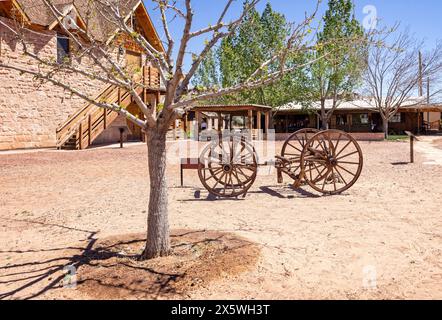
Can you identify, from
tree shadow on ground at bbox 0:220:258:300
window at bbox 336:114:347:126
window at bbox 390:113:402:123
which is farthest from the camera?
window at bbox 336:114:347:126

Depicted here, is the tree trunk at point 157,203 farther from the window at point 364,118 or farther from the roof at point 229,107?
the window at point 364,118

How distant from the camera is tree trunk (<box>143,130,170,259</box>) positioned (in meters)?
4.58

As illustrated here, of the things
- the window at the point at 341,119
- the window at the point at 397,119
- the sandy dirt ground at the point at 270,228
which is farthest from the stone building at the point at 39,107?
the window at the point at 397,119

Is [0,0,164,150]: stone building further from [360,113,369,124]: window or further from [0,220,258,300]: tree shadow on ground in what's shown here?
[360,113,369,124]: window

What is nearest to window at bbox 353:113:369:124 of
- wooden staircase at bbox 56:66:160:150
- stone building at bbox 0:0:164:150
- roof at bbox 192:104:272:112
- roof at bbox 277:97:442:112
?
roof at bbox 277:97:442:112

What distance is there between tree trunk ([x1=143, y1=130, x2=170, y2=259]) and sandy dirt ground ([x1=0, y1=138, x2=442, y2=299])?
3.39ft

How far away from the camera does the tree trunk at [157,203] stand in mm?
4582

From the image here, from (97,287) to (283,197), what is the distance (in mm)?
5242

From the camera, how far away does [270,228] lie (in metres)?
5.89

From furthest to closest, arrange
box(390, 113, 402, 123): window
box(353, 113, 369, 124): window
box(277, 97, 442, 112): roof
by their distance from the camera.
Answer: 1. box(353, 113, 369, 124): window
2. box(390, 113, 402, 123): window
3. box(277, 97, 442, 112): roof

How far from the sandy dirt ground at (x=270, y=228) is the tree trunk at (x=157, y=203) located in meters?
1.03

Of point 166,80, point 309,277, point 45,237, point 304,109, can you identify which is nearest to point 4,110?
point 45,237

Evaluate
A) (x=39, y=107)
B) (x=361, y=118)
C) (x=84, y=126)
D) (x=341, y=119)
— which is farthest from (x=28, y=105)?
(x=361, y=118)

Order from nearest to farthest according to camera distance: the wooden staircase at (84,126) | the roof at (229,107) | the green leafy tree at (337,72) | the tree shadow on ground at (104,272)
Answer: the tree shadow on ground at (104,272)
the roof at (229,107)
the wooden staircase at (84,126)
the green leafy tree at (337,72)
